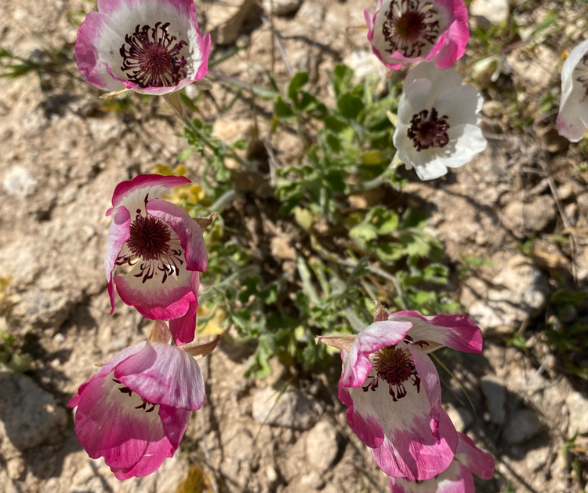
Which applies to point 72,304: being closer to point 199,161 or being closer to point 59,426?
point 59,426

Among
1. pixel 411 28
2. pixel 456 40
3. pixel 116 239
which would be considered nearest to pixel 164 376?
pixel 116 239

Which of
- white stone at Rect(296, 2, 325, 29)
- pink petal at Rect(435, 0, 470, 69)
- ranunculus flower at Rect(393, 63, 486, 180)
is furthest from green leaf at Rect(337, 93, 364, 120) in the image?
white stone at Rect(296, 2, 325, 29)

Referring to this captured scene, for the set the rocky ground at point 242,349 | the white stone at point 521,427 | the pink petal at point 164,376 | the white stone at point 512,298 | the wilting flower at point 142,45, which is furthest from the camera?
the white stone at point 512,298

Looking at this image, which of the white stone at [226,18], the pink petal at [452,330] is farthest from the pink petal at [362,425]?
the white stone at [226,18]

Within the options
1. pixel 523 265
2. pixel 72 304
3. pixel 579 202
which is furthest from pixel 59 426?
pixel 579 202

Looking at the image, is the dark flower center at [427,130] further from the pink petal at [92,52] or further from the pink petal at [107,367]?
the pink petal at [107,367]

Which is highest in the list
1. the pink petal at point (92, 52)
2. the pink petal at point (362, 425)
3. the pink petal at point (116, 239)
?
the pink petal at point (92, 52)
